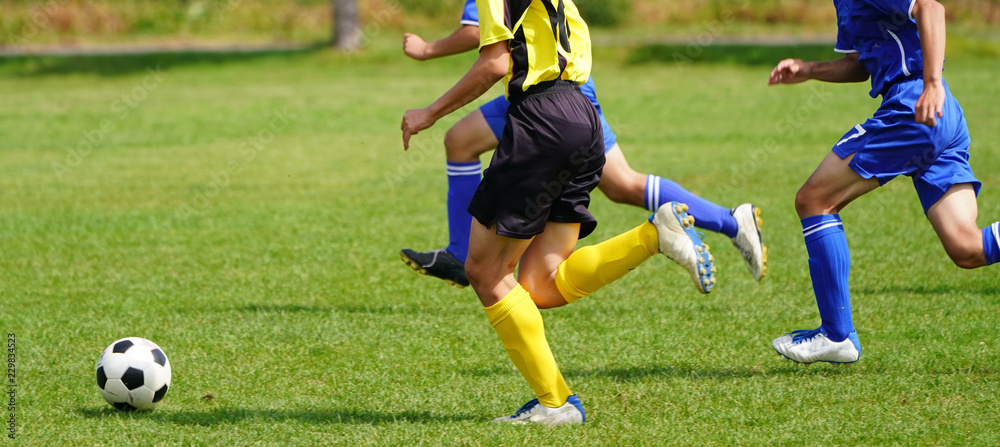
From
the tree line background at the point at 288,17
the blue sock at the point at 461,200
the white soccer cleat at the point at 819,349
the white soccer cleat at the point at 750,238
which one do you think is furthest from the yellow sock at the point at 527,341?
the tree line background at the point at 288,17

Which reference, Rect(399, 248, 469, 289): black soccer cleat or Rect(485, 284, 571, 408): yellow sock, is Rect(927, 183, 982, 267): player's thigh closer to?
Rect(485, 284, 571, 408): yellow sock

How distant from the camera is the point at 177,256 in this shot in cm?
712

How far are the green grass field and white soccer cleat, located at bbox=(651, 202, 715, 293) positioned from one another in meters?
0.57

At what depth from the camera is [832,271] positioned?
4.17 metres

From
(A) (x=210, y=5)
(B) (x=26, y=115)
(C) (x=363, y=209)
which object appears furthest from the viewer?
(A) (x=210, y=5)

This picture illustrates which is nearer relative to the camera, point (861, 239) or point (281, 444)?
point (281, 444)

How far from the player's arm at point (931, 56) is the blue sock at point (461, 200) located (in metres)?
2.36

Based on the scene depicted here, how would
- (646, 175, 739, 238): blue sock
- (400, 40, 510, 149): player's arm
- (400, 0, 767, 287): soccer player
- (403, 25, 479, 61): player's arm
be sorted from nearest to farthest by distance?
(400, 40, 510, 149): player's arm, (646, 175, 739, 238): blue sock, (400, 0, 767, 287): soccer player, (403, 25, 479, 61): player's arm

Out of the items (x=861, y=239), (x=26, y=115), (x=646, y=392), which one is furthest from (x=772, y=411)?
(x=26, y=115)

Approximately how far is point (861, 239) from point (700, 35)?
21.2 metres

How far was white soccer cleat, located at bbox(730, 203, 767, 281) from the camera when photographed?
15.3 feet

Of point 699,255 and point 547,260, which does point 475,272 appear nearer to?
point 547,260

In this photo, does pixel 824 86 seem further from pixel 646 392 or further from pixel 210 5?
pixel 210 5

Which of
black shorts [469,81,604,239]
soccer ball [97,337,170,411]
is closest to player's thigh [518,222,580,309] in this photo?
black shorts [469,81,604,239]
